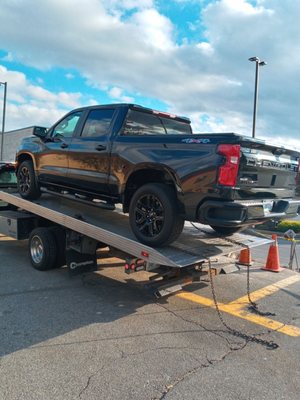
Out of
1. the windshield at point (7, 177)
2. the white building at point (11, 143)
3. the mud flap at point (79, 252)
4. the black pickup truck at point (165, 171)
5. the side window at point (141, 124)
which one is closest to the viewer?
the black pickup truck at point (165, 171)

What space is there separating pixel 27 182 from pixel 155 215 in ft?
12.1

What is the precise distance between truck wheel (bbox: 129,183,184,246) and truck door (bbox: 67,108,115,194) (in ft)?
2.81

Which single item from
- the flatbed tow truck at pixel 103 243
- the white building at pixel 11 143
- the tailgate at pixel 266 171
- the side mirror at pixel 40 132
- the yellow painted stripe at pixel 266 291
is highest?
the white building at pixel 11 143

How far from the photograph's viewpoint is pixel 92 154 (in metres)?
6.13

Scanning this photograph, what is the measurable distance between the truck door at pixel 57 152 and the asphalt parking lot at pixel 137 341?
1694mm

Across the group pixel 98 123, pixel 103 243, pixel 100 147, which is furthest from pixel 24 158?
pixel 103 243

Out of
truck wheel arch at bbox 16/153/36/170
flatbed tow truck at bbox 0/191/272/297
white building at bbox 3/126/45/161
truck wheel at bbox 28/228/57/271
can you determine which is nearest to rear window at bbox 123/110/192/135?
flatbed tow truck at bbox 0/191/272/297

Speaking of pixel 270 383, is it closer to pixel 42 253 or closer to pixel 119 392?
pixel 119 392

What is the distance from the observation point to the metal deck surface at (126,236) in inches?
196

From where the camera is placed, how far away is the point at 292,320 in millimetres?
5359

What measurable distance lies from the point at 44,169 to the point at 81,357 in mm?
4108

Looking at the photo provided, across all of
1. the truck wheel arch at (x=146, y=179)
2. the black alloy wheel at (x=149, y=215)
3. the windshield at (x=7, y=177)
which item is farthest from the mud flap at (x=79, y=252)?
the windshield at (x=7, y=177)

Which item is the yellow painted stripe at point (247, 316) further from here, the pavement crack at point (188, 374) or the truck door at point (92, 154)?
the truck door at point (92, 154)

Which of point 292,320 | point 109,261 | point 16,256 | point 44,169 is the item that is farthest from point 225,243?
point 16,256
